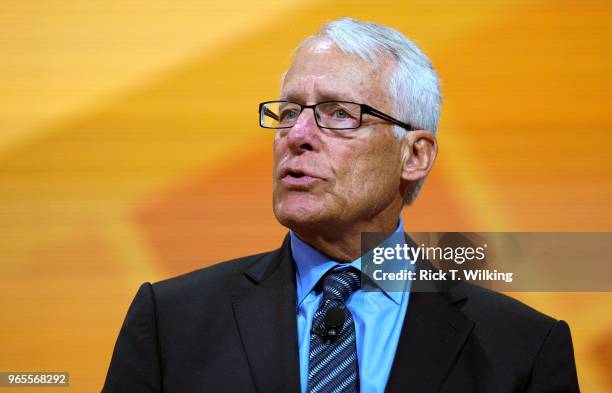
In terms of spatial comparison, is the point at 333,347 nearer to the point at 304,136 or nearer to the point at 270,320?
the point at 270,320

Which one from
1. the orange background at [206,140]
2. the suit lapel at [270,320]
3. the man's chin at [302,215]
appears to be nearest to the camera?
the suit lapel at [270,320]

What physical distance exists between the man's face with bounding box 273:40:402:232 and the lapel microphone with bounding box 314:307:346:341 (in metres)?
0.20

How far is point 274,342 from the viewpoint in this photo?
5.47ft

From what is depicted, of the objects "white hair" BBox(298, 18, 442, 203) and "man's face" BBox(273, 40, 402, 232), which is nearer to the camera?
"man's face" BBox(273, 40, 402, 232)

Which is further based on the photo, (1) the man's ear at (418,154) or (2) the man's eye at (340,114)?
(1) the man's ear at (418,154)

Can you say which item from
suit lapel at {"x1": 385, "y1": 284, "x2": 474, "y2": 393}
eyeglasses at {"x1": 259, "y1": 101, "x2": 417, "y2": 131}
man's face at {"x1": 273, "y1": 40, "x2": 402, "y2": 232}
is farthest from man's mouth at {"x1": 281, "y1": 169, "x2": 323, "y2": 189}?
suit lapel at {"x1": 385, "y1": 284, "x2": 474, "y2": 393}

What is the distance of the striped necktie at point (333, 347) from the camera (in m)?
1.63

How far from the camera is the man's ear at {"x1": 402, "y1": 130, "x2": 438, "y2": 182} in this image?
1.92m

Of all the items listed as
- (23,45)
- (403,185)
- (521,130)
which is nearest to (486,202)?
(521,130)

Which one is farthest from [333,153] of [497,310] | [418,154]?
[497,310]

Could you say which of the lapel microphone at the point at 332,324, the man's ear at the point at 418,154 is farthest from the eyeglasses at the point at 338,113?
the lapel microphone at the point at 332,324

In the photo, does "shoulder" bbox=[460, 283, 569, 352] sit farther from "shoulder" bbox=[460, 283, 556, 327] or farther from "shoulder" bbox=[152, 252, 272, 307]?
"shoulder" bbox=[152, 252, 272, 307]

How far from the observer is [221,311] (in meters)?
1.76

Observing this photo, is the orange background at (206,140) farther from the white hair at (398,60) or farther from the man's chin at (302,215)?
the man's chin at (302,215)
